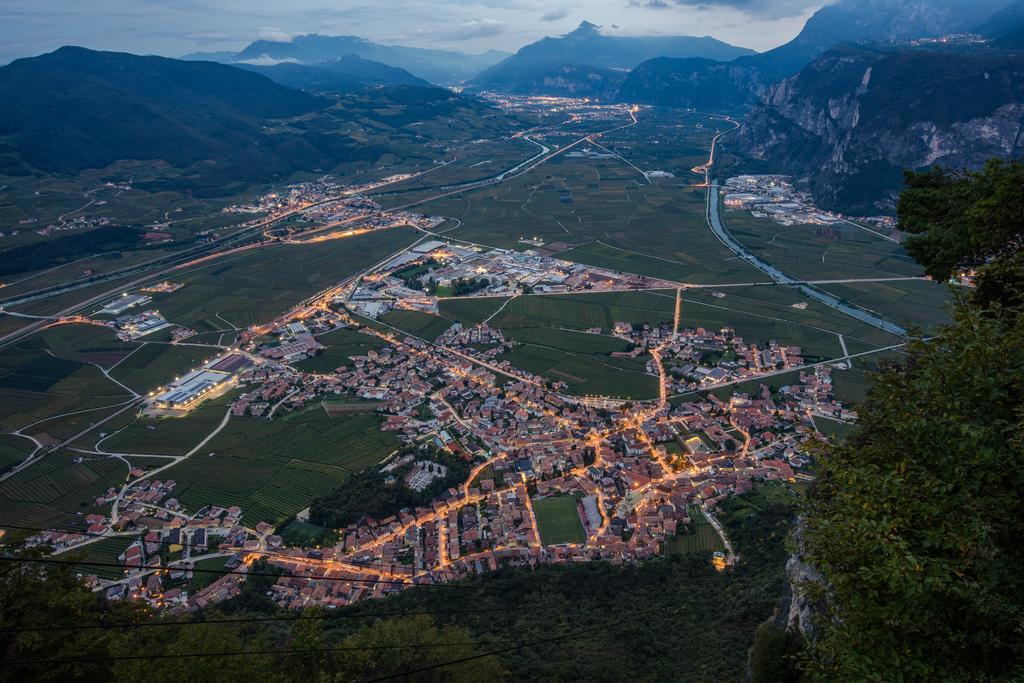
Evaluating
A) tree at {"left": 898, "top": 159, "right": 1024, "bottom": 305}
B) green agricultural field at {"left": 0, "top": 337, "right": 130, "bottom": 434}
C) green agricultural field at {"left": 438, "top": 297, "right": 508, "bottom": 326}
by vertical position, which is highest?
tree at {"left": 898, "top": 159, "right": 1024, "bottom": 305}

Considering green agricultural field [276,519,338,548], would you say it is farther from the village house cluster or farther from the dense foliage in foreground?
the village house cluster

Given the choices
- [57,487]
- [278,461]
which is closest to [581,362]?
[278,461]

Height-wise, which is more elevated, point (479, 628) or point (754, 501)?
point (479, 628)

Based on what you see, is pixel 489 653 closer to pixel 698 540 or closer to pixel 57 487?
pixel 698 540

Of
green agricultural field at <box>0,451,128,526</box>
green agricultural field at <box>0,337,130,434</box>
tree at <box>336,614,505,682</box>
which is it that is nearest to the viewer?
tree at <box>336,614,505,682</box>

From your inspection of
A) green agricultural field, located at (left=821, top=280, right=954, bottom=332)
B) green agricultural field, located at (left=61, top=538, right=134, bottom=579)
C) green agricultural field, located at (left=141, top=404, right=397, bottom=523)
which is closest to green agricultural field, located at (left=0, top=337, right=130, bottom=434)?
green agricultural field, located at (left=141, top=404, right=397, bottom=523)

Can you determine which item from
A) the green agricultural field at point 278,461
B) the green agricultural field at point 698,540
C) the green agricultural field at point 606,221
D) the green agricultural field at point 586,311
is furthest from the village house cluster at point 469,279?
the green agricultural field at point 698,540
